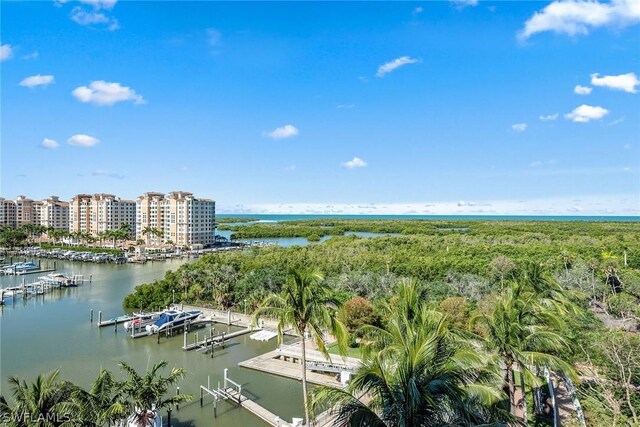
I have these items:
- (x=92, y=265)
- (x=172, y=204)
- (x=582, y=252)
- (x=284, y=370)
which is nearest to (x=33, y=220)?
(x=172, y=204)

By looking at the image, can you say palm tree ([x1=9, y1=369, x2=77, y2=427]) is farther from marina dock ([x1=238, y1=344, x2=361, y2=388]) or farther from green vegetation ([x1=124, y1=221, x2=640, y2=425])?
marina dock ([x1=238, y1=344, x2=361, y2=388])

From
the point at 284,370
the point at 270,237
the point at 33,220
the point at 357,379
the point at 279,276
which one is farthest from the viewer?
the point at 270,237

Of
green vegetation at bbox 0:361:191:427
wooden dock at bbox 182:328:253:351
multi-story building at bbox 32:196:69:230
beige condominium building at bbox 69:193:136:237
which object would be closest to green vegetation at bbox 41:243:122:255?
beige condominium building at bbox 69:193:136:237

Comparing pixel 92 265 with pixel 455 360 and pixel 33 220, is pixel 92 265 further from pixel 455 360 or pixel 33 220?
pixel 455 360

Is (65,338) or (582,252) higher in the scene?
(582,252)

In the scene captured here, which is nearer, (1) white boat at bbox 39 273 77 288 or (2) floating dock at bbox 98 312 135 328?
(2) floating dock at bbox 98 312 135 328

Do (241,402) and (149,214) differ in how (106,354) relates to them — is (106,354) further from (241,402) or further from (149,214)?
(149,214)

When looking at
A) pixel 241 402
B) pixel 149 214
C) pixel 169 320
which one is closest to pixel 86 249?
pixel 149 214

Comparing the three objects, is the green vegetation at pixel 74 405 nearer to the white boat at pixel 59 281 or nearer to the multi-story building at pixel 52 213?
the white boat at pixel 59 281
